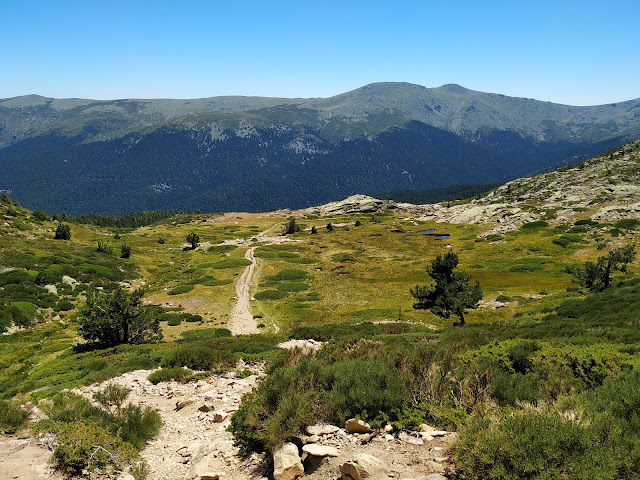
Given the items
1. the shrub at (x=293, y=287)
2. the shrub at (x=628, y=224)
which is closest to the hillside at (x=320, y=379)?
the shrub at (x=293, y=287)

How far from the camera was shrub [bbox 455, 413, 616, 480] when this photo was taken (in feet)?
21.0

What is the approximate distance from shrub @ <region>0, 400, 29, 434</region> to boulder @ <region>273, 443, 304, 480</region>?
1013 cm

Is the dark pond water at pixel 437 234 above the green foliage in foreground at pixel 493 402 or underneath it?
underneath

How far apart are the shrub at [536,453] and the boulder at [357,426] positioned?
9.53 ft

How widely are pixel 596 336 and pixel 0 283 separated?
6600 cm

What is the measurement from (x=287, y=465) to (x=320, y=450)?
92 cm

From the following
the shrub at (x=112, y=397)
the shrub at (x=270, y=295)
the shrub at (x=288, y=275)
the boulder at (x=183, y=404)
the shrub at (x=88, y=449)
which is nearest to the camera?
the shrub at (x=88, y=449)

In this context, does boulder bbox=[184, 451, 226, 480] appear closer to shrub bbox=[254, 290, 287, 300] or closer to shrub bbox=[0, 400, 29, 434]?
shrub bbox=[0, 400, 29, 434]

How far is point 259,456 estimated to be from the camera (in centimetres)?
1073

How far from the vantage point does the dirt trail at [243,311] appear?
44.2 meters

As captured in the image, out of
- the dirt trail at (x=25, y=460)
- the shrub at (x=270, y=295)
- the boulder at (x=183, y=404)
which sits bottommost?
the shrub at (x=270, y=295)

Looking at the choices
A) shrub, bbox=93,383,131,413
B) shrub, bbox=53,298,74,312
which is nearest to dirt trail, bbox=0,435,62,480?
shrub, bbox=93,383,131,413

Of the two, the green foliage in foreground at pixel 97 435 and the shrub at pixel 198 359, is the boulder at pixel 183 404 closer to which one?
the green foliage in foreground at pixel 97 435

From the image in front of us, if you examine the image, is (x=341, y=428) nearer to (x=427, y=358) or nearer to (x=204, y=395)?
(x=427, y=358)
